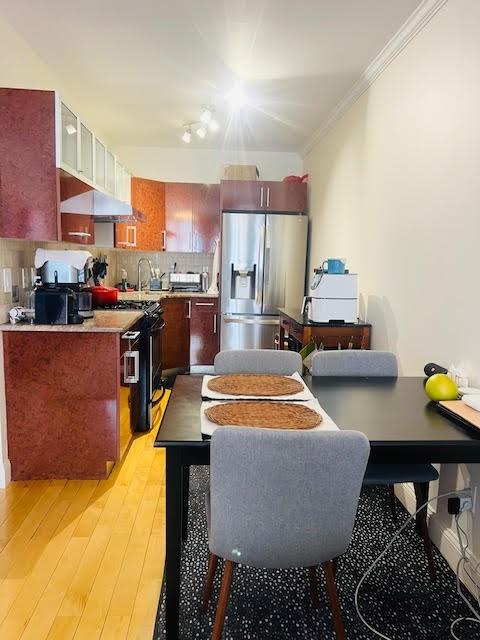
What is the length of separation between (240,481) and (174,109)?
138 inches

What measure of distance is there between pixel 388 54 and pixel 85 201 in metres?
2.08

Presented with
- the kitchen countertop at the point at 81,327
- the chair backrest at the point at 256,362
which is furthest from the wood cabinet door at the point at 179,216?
the chair backrest at the point at 256,362

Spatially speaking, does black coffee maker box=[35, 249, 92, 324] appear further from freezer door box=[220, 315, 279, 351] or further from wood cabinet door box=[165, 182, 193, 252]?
wood cabinet door box=[165, 182, 193, 252]

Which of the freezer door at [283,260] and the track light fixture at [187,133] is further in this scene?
the freezer door at [283,260]

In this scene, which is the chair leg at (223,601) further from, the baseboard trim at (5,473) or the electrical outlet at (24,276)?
the electrical outlet at (24,276)

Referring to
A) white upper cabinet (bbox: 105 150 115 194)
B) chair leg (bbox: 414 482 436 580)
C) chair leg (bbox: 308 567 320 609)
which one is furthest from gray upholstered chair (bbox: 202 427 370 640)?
white upper cabinet (bbox: 105 150 115 194)

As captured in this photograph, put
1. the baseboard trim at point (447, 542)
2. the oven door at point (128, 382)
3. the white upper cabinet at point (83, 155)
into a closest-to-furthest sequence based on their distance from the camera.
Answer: the baseboard trim at point (447, 542), the white upper cabinet at point (83, 155), the oven door at point (128, 382)

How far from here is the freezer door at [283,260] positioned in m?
4.50

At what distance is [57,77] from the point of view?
3.20 metres

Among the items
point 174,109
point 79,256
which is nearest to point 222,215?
point 174,109

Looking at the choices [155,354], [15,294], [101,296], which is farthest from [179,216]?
[15,294]

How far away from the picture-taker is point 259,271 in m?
4.54

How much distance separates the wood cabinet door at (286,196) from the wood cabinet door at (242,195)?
0.07 meters

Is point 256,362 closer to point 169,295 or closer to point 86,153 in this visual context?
point 86,153
